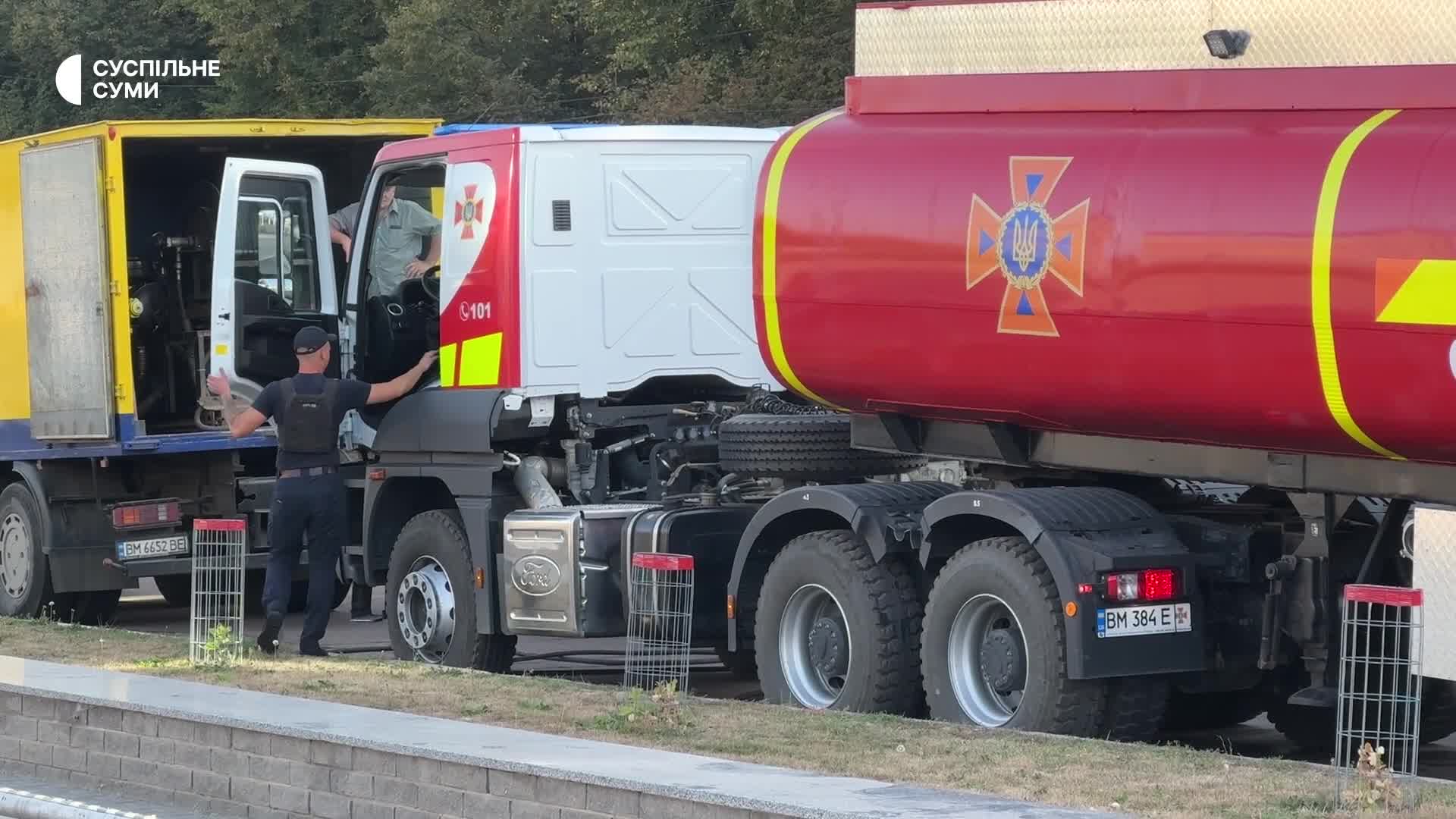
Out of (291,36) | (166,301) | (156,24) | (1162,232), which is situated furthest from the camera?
(156,24)

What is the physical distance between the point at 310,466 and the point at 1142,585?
5282 millimetres

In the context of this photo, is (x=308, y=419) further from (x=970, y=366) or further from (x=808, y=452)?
(x=970, y=366)

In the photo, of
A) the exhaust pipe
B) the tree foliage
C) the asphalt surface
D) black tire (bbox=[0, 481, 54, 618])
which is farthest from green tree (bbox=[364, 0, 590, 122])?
the exhaust pipe

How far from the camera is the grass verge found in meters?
7.69

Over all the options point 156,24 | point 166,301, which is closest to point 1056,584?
point 166,301

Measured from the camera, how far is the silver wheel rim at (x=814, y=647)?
10.7 metres

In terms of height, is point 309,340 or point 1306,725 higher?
point 309,340

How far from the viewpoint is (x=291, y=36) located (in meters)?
47.4

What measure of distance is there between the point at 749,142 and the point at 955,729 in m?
4.22

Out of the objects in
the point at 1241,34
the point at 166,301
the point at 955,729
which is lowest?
the point at 955,729

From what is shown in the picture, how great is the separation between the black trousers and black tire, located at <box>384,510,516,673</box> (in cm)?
37

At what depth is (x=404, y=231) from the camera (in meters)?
13.2

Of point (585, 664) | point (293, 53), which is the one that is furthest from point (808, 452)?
point (293, 53)

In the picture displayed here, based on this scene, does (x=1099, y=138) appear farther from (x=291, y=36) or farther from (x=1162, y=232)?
(x=291, y=36)
